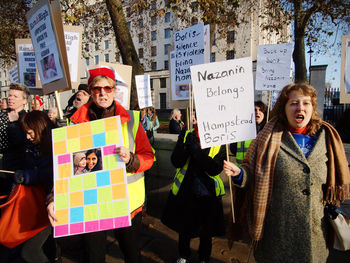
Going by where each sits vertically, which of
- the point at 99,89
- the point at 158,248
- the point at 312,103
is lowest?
the point at 158,248

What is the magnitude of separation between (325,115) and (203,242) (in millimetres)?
9544

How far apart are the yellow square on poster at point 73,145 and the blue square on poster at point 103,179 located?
23 cm

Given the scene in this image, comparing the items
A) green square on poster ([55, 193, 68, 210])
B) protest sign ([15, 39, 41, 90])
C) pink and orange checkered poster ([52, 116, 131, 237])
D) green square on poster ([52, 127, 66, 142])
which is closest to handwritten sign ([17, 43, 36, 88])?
protest sign ([15, 39, 41, 90])

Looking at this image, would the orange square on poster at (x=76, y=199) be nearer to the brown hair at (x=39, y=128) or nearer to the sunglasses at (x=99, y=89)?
the brown hair at (x=39, y=128)

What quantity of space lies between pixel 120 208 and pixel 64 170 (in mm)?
459

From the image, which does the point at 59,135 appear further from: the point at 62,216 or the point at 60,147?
the point at 62,216

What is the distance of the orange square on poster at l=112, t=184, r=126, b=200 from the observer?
156 cm

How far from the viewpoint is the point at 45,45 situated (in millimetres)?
2387

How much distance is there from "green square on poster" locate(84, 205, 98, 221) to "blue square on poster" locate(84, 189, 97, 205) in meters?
0.03

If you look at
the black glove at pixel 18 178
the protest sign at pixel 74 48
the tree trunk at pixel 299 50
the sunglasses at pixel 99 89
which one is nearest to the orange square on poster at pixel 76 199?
the black glove at pixel 18 178

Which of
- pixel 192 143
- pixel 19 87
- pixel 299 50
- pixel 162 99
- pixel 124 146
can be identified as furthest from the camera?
pixel 162 99

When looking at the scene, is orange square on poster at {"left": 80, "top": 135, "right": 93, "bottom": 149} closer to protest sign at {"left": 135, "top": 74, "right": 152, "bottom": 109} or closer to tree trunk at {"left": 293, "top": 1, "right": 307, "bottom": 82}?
protest sign at {"left": 135, "top": 74, "right": 152, "bottom": 109}

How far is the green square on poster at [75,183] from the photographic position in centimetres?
156

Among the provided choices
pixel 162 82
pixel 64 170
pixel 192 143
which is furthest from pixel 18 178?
pixel 162 82
